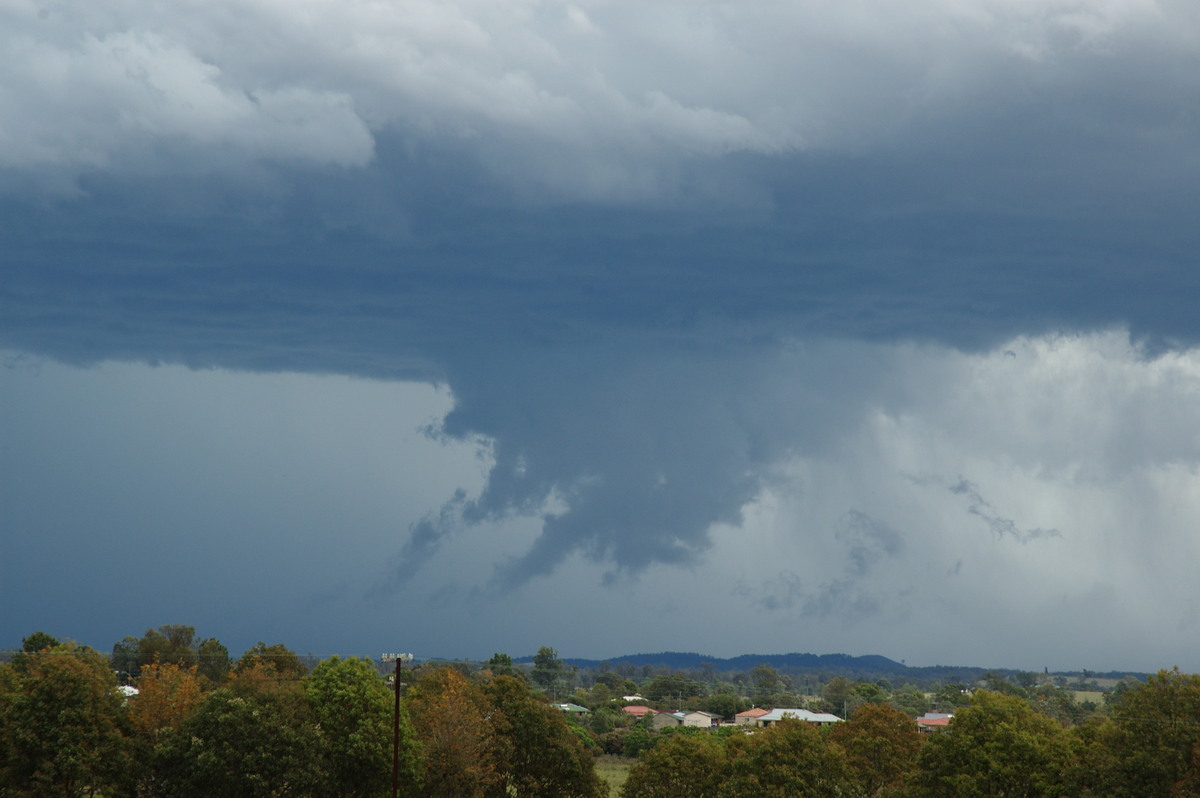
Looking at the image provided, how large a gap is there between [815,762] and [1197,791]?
2701 centimetres

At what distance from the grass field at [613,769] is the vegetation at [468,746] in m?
42.0

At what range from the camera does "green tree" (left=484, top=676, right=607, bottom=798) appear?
90.4 m

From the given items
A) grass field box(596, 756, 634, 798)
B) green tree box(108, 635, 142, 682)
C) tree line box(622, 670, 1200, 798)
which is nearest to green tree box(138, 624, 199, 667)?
green tree box(108, 635, 142, 682)

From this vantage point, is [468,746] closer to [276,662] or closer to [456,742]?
[456,742]

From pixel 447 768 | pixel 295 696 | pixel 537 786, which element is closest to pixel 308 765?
pixel 295 696

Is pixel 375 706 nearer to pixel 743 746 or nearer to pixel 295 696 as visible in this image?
pixel 295 696

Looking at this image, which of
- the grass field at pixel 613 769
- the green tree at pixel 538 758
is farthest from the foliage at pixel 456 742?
the grass field at pixel 613 769

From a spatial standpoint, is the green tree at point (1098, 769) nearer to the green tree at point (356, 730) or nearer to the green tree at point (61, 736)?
the green tree at point (356, 730)

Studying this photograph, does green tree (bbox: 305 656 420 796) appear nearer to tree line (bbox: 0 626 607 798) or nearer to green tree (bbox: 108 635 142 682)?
tree line (bbox: 0 626 607 798)

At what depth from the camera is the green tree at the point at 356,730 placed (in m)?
77.6

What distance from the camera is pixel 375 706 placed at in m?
79.2

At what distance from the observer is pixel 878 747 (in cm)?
8819

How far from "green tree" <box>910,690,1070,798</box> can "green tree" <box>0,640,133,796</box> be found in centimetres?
5198

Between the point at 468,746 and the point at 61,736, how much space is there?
93.4ft
